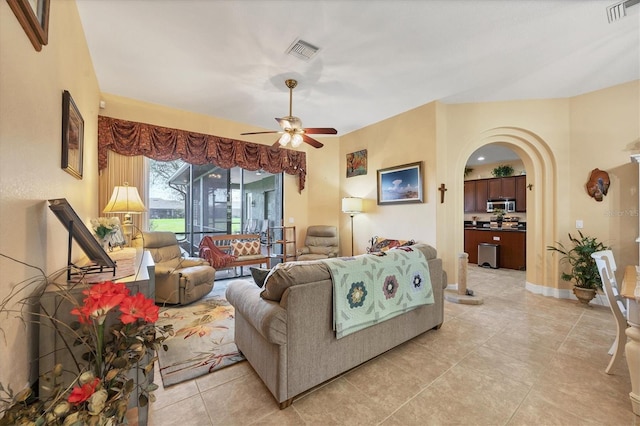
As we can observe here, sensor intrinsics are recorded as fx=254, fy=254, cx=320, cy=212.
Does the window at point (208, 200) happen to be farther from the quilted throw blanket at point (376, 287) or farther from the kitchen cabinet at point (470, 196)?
the kitchen cabinet at point (470, 196)

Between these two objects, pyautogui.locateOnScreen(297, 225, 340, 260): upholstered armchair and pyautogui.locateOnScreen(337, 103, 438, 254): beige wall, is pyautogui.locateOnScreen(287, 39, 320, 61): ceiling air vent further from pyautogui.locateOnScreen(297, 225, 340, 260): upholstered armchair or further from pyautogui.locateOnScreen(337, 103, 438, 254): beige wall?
pyautogui.locateOnScreen(297, 225, 340, 260): upholstered armchair

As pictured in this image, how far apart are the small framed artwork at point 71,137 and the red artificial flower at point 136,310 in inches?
64.7

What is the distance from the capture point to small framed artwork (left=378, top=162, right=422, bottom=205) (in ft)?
13.9

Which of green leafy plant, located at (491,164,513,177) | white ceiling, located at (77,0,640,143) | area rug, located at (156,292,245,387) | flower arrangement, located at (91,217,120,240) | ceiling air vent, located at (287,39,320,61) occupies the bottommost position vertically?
area rug, located at (156,292,245,387)

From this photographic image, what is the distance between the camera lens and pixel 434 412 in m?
1.64

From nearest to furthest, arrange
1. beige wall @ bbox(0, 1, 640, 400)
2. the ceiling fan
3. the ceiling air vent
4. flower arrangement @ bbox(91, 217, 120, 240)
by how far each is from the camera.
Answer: beige wall @ bbox(0, 1, 640, 400)
flower arrangement @ bbox(91, 217, 120, 240)
the ceiling air vent
the ceiling fan

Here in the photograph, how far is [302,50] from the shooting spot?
2.74 metres

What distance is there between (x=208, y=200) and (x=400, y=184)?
371cm

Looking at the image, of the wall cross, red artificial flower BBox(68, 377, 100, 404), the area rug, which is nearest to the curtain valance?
the area rug

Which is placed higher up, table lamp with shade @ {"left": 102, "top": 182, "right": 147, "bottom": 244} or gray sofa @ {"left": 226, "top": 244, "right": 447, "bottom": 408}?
table lamp with shade @ {"left": 102, "top": 182, "right": 147, "bottom": 244}

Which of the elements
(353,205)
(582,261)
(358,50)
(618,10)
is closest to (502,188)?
(582,261)

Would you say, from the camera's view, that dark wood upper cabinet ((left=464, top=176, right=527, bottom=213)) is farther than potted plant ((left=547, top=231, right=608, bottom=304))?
Yes

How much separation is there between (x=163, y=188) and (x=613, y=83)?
22.6 ft

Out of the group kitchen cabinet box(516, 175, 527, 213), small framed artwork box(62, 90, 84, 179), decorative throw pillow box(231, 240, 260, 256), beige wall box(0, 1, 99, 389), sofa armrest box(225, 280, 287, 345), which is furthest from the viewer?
kitchen cabinet box(516, 175, 527, 213)
